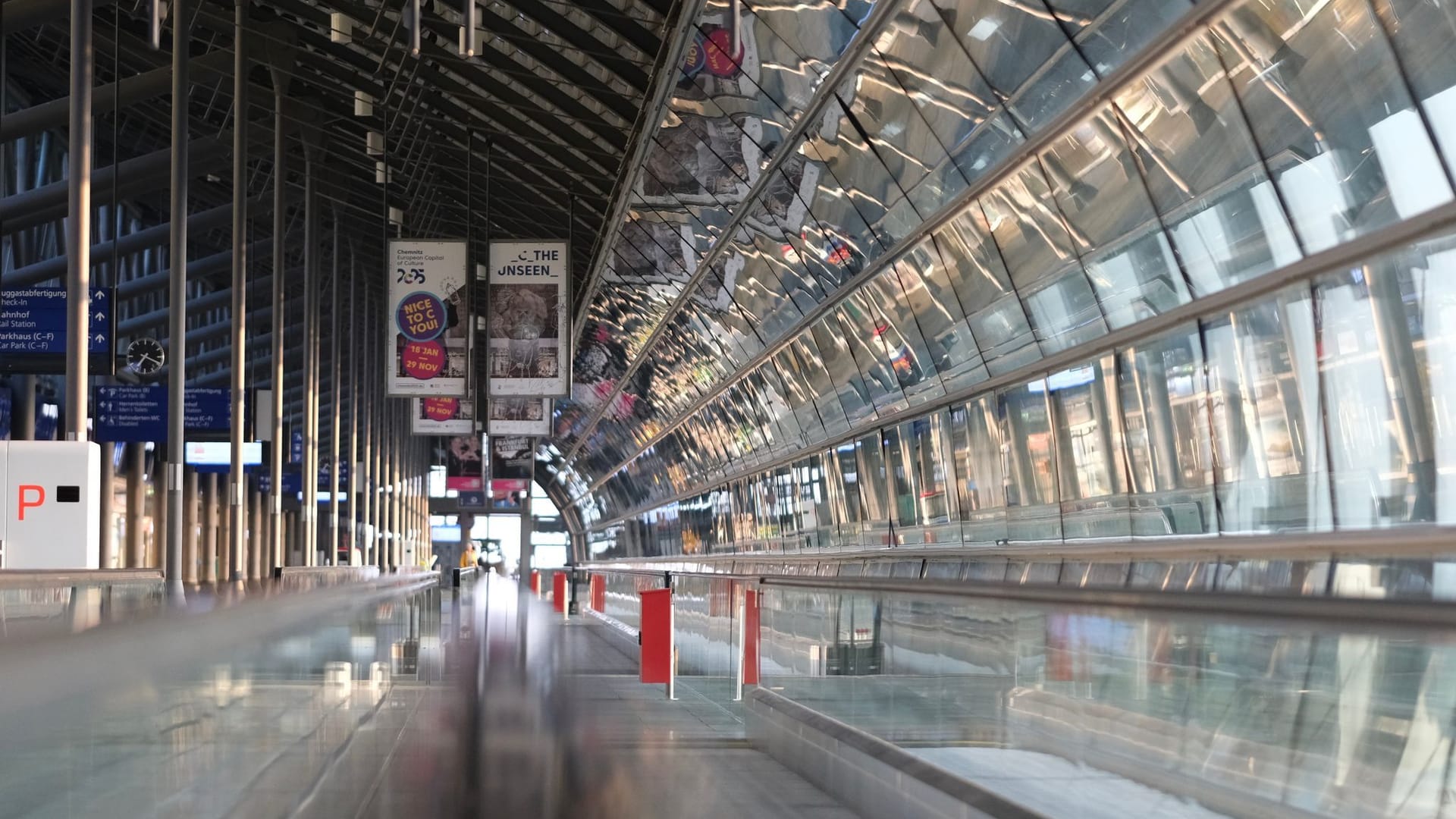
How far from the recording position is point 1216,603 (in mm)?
3746

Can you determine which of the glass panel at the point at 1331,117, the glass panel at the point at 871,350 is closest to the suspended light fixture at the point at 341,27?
the glass panel at the point at 871,350

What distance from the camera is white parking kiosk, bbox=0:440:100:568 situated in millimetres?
16344

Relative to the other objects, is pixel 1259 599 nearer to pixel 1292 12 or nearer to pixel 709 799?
pixel 709 799

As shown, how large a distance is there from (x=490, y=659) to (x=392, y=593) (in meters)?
5.26

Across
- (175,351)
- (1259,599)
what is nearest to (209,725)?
(1259,599)

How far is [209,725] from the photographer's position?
4789 millimetres

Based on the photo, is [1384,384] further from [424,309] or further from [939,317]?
[424,309]

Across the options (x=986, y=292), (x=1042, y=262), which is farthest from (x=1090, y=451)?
(x=986, y=292)

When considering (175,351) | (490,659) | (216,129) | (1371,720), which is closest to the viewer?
(1371,720)

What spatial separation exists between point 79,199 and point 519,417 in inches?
393

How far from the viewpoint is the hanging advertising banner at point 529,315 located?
79.0 feet

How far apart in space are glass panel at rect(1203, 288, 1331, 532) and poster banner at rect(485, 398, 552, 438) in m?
17.4

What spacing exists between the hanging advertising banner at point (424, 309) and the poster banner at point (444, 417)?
9036 mm

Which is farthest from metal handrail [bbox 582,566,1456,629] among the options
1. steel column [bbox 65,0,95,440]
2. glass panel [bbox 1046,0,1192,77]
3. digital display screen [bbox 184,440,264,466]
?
digital display screen [bbox 184,440,264,466]
